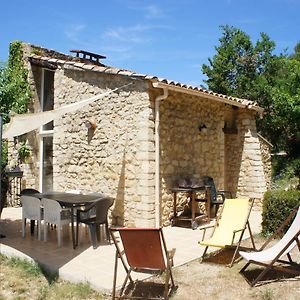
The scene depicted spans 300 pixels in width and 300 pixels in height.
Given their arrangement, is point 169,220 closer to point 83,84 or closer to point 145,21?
point 83,84

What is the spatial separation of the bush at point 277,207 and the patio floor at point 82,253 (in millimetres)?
849

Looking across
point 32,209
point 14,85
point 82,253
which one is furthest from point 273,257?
point 14,85

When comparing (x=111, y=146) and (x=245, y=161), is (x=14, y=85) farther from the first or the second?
(x=245, y=161)

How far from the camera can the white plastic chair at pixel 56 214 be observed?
6.54 meters

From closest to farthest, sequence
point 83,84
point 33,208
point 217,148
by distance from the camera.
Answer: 1. point 33,208
2. point 83,84
3. point 217,148

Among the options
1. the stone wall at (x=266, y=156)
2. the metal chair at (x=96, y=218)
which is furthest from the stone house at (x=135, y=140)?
the metal chair at (x=96, y=218)

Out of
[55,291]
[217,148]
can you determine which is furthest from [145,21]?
[55,291]

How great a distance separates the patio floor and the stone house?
1022 mm

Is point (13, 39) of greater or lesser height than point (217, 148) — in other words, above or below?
above

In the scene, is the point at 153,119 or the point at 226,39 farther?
the point at 226,39

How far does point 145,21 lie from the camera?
10383 millimetres

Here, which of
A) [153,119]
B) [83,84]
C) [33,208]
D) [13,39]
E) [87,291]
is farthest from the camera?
[13,39]

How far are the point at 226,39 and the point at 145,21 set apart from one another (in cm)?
1075

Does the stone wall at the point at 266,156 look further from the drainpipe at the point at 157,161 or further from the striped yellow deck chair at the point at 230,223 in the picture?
the striped yellow deck chair at the point at 230,223
